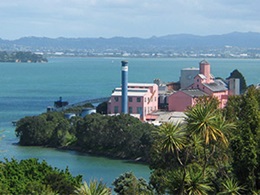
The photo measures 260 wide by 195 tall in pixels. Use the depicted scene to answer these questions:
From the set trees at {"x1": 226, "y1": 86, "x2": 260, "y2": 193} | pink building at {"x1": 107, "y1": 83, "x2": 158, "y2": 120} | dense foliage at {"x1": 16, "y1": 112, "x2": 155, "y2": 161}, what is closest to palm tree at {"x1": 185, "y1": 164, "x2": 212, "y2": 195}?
trees at {"x1": 226, "y1": 86, "x2": 260, "y2": 193}

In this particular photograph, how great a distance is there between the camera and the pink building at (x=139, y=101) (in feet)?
116

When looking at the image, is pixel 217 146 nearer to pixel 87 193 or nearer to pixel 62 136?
pixel 87 193

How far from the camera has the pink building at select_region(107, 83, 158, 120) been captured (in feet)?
116

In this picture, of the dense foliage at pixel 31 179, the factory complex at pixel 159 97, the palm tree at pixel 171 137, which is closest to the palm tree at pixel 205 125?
the palm tree at pixel 171 137

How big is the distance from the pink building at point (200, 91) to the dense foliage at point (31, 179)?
1899 cm

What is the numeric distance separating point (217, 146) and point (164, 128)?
205 cm

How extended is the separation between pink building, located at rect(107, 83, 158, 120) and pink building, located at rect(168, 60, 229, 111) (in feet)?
2.99

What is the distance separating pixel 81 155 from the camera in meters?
29.3

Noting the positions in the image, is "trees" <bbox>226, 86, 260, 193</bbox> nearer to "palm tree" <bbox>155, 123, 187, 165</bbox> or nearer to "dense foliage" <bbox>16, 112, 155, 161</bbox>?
"palm tree" <bbox>155, 123, 187, 165</bbox>

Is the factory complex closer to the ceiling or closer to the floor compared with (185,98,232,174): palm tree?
closer to the floor

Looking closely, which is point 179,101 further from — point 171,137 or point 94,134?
point 171,137

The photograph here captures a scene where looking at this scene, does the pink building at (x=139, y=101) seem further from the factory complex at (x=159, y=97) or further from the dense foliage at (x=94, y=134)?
the dense foliage at (x=94, y=134)

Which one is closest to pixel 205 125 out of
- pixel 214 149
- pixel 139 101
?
pixel 214 149

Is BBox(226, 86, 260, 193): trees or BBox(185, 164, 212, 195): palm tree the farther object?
BBox(226, 86, 260, 193): trees
